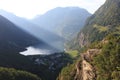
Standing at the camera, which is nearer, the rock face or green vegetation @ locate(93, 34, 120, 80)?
green vegetation @ locate(93, 34, 120, 80)

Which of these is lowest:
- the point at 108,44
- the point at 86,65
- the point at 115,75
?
the point at 115,75

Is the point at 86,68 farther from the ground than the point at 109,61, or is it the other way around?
the point at 109,61

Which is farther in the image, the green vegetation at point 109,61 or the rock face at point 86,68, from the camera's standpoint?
the rock face at point 86,68

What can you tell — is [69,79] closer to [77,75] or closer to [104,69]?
[77,75]

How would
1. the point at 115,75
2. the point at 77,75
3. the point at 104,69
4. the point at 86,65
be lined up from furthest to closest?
the point at 77,75, the point at 86,65, the point at 104,69, the point at 115,75

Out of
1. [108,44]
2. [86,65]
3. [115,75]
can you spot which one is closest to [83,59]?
[86,65]

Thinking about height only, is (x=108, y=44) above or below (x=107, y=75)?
above

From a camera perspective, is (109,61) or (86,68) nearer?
(109,61)

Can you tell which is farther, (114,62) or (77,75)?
(77,75)
